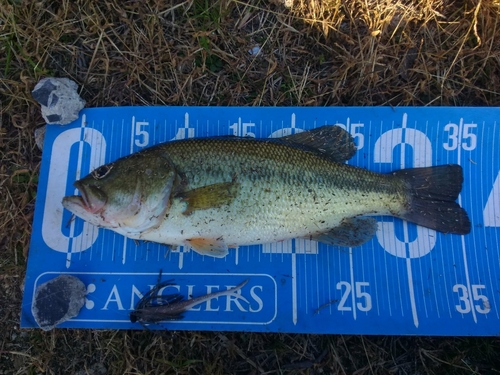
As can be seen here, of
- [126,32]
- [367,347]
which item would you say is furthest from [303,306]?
[126,32]

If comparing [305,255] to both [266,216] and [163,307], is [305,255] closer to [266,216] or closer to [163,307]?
[266,216]

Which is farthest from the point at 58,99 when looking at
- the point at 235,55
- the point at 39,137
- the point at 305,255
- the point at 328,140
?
the point at 305,255

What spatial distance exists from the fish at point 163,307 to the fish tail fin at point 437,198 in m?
1.60

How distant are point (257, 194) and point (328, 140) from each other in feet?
2.54

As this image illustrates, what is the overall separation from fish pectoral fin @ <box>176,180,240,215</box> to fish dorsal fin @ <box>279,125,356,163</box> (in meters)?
0.69

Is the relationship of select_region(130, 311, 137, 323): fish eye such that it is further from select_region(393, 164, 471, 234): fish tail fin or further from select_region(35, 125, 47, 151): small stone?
select_region(393, 164, 471, 234): fish tail fin

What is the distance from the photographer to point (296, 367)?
9.07ft

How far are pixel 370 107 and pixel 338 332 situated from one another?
1.90 m

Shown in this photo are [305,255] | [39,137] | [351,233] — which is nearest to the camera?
[351,233]

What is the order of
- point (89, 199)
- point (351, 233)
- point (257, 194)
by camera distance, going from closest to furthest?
point (89, 199) → point (257, 194) → point (351, 233)

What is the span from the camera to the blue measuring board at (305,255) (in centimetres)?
278

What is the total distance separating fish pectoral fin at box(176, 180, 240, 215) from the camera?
8.00 ft

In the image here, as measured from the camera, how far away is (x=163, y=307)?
9.01 feet

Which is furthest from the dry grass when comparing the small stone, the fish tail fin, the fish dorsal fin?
the fish tail fin
